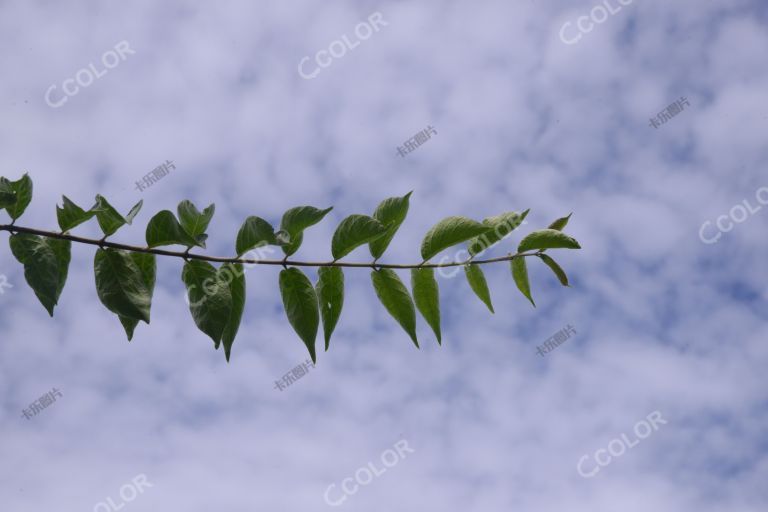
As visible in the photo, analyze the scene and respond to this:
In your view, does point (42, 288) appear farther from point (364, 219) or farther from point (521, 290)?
point (521, 290)

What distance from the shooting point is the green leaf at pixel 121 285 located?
1849 millimetres

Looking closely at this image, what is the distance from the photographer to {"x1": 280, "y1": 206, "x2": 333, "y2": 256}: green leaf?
201 cm

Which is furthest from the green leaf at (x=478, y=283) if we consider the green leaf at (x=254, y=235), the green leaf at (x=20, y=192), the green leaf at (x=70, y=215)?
the green leaf at (x=20, y=192)

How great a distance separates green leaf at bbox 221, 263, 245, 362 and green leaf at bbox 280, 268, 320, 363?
0.14 metres

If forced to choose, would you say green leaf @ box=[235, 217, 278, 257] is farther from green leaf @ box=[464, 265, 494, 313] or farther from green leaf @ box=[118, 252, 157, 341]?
green leaf @ box=[464, 265, 494, 313]

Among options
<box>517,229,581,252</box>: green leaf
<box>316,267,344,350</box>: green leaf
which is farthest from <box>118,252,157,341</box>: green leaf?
<box>517,229,581,252</box>: green leaf

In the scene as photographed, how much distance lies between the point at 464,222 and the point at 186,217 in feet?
2.92

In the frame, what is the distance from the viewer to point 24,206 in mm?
1846

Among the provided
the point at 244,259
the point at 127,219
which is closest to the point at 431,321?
the point at 244,259

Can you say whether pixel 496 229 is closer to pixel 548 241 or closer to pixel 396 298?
pixel 548 241

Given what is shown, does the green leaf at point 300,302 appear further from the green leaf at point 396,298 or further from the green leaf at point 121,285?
the green leaf at point 121,285

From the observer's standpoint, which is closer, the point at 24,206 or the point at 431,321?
the point at 24,206

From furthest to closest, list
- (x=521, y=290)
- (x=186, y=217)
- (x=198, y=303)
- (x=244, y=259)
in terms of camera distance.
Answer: (x=521, y=290) → (x=186, y=217) → (x=244, y=259) → (x=198, y=303)

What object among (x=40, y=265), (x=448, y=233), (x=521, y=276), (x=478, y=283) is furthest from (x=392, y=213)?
(x=40, y=265)
